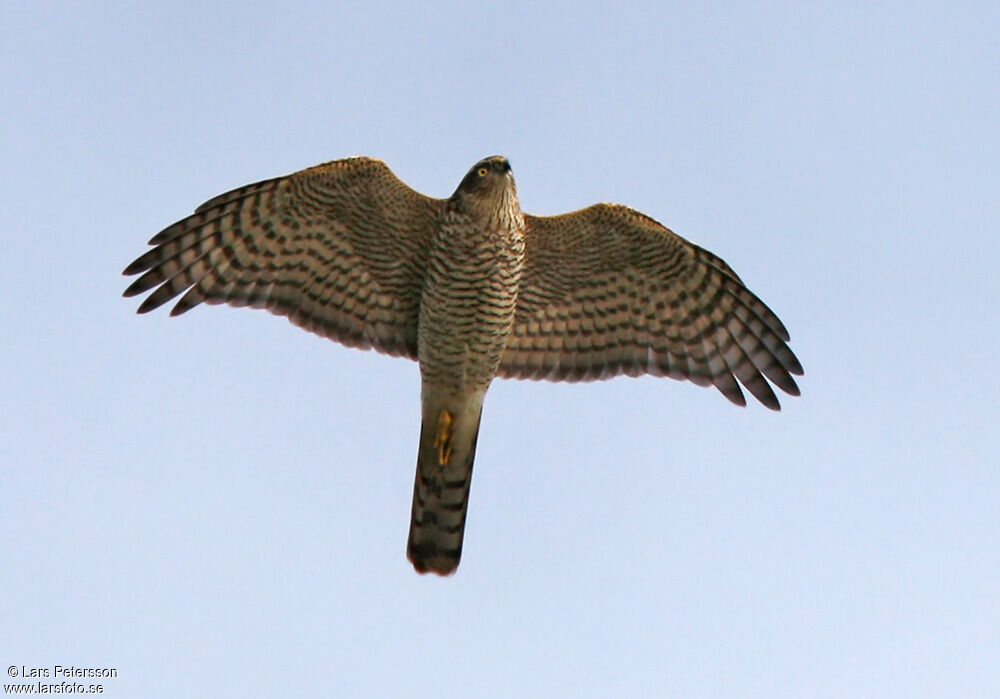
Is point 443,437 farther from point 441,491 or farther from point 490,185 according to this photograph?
point 490,185

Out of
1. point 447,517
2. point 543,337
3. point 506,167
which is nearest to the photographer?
point 506,167

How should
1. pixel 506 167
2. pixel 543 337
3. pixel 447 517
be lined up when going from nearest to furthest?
1. pixel 506 167
2. pixel 447 517
3. pixel 543 337

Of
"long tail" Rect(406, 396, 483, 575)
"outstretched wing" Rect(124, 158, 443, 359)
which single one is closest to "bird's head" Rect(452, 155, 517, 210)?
"outstretched wing" Rect(124, 158, 443, 359)

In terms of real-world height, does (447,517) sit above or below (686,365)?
below

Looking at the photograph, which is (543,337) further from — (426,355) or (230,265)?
(230,265)

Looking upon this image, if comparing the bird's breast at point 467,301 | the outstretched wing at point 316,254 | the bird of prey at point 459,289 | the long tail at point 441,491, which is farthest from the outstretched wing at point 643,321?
the outstretched wing at point 316,254

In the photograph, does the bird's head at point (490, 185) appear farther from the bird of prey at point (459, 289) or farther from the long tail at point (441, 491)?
the long tail at point (441, 491)

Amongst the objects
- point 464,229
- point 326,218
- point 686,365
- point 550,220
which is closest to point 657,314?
point 686,365
